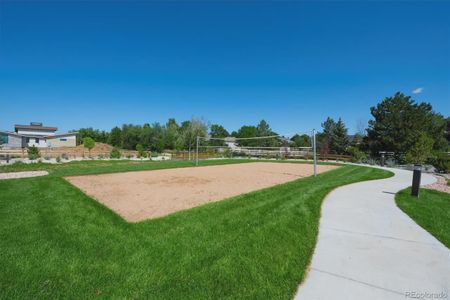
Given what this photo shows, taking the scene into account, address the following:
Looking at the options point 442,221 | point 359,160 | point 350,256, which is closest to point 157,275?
point 350,256

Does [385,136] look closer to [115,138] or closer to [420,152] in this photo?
[420,152]

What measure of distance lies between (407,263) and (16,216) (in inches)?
245

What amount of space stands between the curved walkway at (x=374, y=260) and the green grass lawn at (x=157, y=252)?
20 centimetres

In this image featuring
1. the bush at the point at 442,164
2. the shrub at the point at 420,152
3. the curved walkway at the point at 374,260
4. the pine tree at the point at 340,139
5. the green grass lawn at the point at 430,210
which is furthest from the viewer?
the pine tree at the point at 340,139

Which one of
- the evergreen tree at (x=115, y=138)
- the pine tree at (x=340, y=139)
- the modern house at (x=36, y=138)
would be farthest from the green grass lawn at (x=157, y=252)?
the evergreen tree at (x=115, y=138)

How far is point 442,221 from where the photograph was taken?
4.26 meters

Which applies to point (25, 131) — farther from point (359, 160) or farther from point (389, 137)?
point (389, 137)

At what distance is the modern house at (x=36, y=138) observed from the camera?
3600 cm

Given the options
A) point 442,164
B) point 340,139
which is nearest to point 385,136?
point 340,139

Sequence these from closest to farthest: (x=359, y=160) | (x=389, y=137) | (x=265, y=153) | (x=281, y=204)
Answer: (x=281, y=204), (x=359, y=160), (x=389, y=137), (x=265, y=153)

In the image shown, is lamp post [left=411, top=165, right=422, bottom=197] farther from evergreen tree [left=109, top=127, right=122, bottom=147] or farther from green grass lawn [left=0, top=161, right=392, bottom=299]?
evergreen tree [left=109, top=127, right=122, bottom=147]

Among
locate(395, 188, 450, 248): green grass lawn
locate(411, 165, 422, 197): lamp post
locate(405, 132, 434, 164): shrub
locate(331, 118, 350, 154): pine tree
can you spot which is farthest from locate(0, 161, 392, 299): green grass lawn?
locate(331, 118, 350, 154): pine tree

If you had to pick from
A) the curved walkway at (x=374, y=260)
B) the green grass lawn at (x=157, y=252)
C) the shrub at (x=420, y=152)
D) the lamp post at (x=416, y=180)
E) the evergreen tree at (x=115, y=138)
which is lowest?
the green grass lawn at (x=157, y=252)

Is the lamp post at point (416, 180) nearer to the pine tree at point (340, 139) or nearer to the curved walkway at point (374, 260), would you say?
the curved walkway at point (374, 260)
